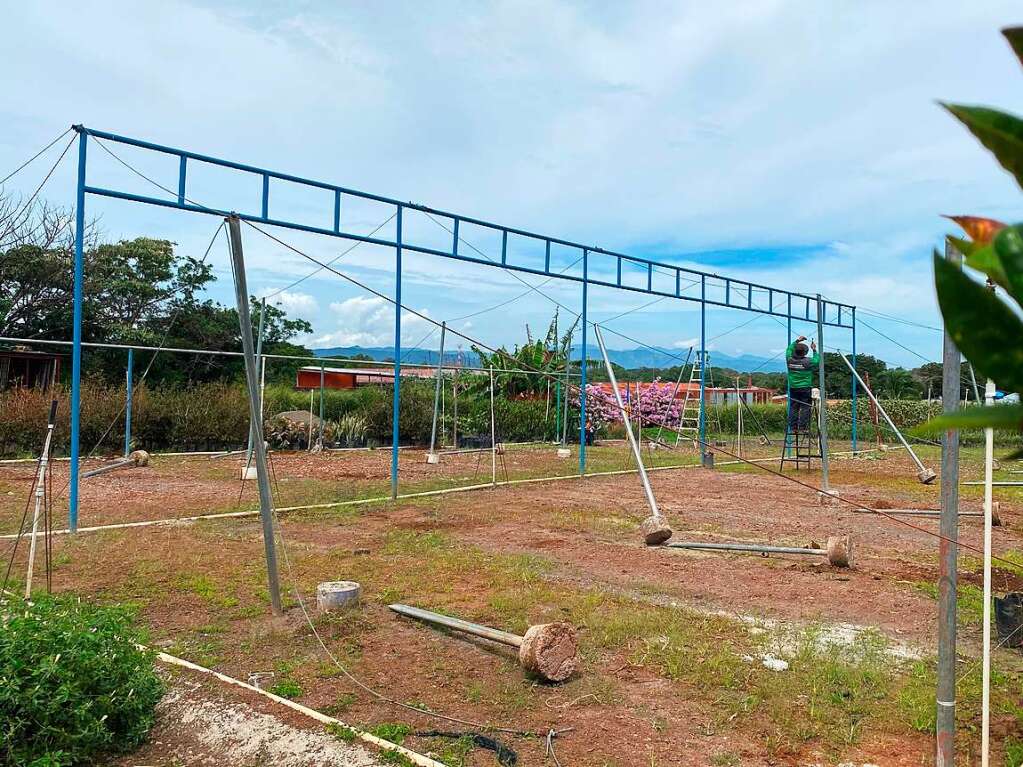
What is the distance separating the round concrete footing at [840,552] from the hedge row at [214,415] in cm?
931

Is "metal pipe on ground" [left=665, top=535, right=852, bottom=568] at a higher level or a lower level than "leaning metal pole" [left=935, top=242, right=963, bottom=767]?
lower

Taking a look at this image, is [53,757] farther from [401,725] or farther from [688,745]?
[688,745]

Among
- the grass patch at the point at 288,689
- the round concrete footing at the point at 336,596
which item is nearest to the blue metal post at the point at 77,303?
the round concrete footing at the point at 336,596

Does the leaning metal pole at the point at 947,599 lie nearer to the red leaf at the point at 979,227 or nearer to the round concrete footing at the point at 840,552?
the red leaf at the point at 979,227

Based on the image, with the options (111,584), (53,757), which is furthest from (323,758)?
(111,584)

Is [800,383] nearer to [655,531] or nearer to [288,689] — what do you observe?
[655,531]

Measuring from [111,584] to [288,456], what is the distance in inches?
398

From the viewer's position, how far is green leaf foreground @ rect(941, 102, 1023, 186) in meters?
0.57

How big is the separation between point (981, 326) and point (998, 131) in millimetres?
148

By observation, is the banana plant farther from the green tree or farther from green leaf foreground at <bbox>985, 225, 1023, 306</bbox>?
the green tree

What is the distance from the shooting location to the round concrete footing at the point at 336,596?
16.0 feet

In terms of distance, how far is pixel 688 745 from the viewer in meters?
3.23

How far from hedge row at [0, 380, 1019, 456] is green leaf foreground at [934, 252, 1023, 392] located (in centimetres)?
1182

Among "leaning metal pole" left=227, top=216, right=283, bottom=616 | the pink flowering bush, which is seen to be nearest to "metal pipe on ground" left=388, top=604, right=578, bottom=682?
"leaning metal pole" left=227, top=216, right=283, bottom=616
